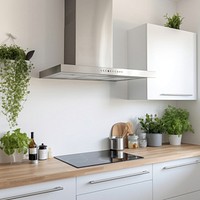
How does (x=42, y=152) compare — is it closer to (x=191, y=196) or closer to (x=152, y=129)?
(x=152, y=129)

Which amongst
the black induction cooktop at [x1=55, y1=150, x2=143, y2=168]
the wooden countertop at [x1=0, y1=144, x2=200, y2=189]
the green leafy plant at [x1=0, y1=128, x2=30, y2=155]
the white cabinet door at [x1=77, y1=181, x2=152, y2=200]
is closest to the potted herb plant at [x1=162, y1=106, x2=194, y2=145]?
the wooden countertop at [x1=0, y1=144, x2=200, y2=189]

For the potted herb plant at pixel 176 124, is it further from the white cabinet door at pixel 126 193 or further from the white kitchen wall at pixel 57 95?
the white cabinet door at pixel 126 193

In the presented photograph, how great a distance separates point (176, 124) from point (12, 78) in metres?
1.77

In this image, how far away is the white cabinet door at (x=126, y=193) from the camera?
5.88 ft

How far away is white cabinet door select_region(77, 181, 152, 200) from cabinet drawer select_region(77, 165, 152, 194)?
0.10 feet

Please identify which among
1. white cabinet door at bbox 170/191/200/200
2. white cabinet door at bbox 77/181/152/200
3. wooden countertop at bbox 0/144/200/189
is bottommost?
white cabinet door at bbox 170/191/200/200

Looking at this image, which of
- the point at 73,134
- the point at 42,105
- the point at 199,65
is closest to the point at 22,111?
the point at 42,105

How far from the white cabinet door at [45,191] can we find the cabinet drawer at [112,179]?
69mm

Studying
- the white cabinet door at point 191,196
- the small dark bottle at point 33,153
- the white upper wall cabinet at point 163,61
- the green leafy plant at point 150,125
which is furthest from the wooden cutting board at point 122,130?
the small dark bottle at point 33,153

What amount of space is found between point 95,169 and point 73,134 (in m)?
0.61

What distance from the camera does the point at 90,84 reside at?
244cm

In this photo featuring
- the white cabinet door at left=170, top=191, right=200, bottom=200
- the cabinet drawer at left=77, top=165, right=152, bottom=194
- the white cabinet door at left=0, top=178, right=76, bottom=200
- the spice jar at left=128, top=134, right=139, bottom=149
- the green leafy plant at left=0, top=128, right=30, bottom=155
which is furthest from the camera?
the spice jar at left=128, top=134, right=139, bottom=149

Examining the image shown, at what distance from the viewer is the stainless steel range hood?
6.75 ft

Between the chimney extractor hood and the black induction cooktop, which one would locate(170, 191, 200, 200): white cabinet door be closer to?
the black induction cooktop
